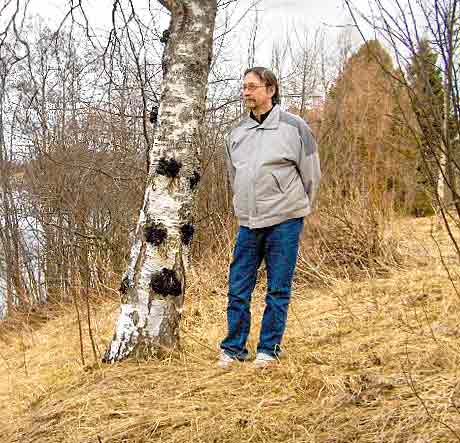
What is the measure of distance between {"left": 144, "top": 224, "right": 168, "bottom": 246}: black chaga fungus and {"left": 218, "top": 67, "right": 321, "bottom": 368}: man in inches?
16.5

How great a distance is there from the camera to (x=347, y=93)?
28.4 feet

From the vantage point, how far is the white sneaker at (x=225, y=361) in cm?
340

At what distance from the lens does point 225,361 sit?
3.44 metres

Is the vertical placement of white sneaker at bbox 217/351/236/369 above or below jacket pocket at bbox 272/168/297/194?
below

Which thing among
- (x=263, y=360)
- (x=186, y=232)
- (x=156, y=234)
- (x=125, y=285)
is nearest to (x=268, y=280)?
(x=263, y=360)

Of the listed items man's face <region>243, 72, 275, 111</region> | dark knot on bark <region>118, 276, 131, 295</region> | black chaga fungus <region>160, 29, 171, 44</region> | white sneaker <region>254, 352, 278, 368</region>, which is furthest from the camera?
black chaga fungus <region>160, 29, 171, 44</region>

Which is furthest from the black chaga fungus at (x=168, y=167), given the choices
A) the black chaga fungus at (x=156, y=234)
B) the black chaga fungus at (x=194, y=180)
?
the black chaga fungus at (x=156, y=234)

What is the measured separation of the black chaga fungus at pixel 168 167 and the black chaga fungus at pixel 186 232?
11.7 inches

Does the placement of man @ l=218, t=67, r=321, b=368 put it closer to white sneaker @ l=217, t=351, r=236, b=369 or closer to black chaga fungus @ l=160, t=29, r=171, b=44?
white sneaker @ l=217, t=351, r=236, b=369

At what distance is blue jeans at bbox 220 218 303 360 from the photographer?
135 inches

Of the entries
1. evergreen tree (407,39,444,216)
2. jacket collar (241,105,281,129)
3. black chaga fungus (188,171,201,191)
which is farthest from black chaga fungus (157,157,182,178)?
evergreen tree (407,39,444,216)

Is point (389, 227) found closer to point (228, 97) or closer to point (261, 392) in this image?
point (228, 97)

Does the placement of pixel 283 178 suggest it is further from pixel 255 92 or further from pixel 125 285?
pixel 125 285

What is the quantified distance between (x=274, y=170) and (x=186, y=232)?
628 millimetres
